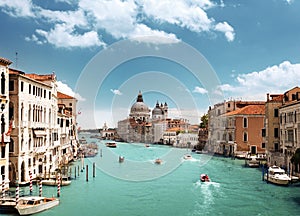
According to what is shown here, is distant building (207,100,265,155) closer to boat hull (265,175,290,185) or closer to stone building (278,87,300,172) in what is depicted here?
stone building (278,87,300,172)

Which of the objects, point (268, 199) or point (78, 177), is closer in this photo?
point (268, 199)

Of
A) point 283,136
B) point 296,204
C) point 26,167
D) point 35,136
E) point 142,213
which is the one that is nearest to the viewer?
point 142,213

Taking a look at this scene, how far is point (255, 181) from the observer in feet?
62.4

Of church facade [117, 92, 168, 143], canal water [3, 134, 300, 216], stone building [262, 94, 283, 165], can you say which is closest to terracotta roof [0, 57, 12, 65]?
canal water [3, 134, 300, 216]

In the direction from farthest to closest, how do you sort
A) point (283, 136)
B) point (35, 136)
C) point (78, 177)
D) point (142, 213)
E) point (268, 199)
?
point (283, 136)
point (78, 177)
point (35, 136)
point (268, 199)
point (142, 213)

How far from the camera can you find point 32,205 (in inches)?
469

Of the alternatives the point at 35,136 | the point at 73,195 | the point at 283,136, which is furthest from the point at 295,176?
the point at 35,136

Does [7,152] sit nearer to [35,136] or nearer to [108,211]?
[35,136]

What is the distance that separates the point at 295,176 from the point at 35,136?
43.6ft

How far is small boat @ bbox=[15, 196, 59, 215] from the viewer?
11.6m

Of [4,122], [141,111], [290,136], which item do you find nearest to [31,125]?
[4,122]

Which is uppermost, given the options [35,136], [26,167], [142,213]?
[35,136]

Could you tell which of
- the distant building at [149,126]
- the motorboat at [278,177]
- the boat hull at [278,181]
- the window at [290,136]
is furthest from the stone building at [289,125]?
the distant building at [149,126]

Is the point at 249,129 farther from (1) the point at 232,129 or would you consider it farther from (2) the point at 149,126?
(2) the point at 149,126
